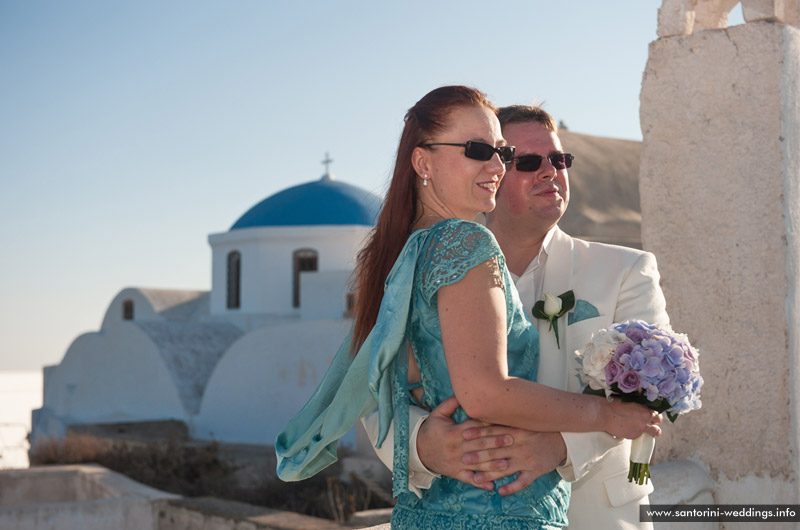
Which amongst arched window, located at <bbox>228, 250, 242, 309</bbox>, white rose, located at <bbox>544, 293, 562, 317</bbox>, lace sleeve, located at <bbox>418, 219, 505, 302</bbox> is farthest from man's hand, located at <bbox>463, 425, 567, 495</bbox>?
arched window, located at <bbox>228, 250, 242, 309</bbox>

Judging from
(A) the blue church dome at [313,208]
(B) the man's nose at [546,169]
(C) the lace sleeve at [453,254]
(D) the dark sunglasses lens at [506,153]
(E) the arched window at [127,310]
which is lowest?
(E) the arched window at [127,310]

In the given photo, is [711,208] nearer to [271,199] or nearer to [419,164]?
[419,164]

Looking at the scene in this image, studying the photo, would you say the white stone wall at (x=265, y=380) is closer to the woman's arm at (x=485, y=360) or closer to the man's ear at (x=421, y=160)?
the man's ear at (x=421, y=160)

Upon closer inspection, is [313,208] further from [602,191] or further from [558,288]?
[558,288]

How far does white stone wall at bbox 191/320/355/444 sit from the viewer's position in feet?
49.0

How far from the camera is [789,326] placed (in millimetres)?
2914

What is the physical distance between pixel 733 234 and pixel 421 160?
5.75 feet

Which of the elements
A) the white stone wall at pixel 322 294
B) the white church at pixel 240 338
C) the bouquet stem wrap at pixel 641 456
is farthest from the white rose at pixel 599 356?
the white stone wall at pixel 322 294

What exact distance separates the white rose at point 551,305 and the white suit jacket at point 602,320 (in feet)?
0.14

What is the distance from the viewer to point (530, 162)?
242 cm

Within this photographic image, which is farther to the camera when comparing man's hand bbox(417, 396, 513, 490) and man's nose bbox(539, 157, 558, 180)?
man's nose bbox(539, 157, 558, 180)

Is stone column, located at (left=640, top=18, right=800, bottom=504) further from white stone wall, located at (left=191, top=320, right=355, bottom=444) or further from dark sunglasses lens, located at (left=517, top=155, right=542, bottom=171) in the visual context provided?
white stone wall, located at (left=191, top=320, right=355, bottom=444)

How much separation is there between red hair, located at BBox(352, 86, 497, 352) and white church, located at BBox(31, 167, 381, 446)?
1278cm

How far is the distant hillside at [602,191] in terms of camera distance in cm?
779
